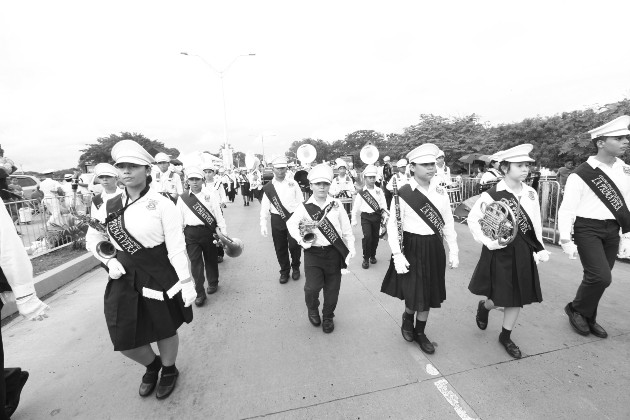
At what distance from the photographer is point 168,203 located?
8.26ft

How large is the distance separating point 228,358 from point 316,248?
1404mm

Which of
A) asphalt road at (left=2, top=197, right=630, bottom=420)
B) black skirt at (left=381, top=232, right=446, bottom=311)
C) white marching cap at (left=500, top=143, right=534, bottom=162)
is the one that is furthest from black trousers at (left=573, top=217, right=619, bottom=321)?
black skirt at (left=381, top=232, right=446, bottom=311)

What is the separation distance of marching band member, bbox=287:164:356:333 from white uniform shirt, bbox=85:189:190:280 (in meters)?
1.33


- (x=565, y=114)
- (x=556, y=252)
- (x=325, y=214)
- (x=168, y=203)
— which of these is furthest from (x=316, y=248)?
(x=565, y=114)

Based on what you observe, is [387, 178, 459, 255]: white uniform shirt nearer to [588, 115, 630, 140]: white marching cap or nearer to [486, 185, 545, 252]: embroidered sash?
[486, 185, 545, 252]: embroidered sash

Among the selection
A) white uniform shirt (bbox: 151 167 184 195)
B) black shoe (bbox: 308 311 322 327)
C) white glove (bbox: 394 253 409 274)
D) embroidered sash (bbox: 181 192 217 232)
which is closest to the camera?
white glove (bbox: 394 253 409 274)

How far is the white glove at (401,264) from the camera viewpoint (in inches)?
116

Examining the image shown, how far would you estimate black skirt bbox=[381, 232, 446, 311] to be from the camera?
119 inches

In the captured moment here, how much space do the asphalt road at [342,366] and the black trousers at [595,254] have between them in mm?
426

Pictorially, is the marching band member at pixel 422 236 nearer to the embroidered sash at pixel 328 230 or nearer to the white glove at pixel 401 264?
the white glove at pixel 401 264

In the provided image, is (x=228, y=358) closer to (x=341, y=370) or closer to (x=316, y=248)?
(x=341, y=370)

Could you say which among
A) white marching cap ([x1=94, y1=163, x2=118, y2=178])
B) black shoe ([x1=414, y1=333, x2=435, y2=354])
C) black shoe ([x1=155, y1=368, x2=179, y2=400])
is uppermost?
white marching cap ([x1=94, y1=163, x2=118, y2=178])

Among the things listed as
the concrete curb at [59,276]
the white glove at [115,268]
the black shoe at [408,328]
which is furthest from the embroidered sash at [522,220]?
the concrete curb at [59,276]

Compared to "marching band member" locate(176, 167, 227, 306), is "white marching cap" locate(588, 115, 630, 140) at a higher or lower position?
higher
